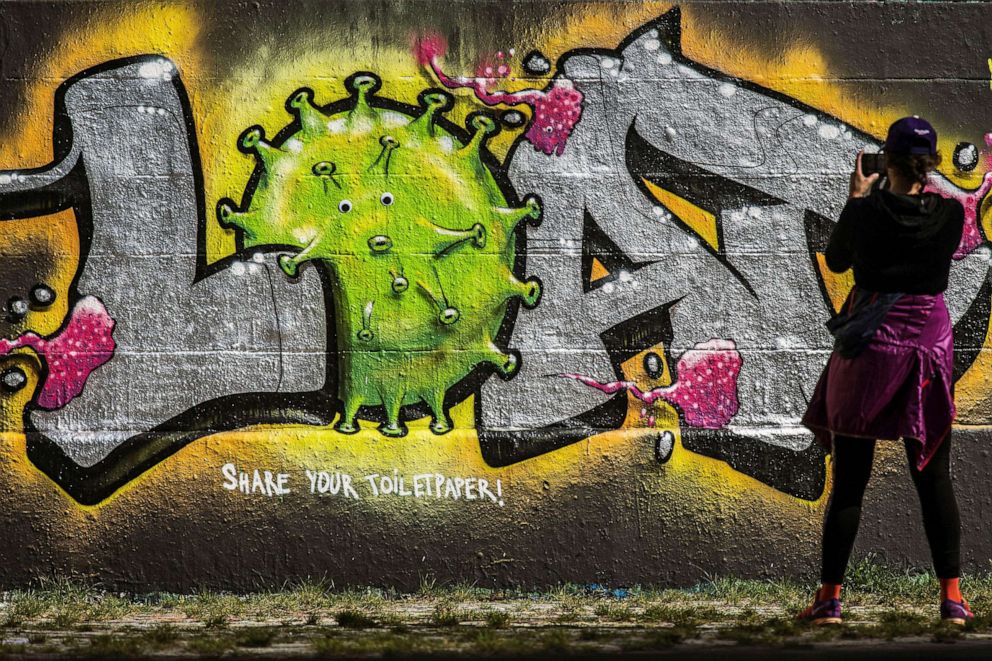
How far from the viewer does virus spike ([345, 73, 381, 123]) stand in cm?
571

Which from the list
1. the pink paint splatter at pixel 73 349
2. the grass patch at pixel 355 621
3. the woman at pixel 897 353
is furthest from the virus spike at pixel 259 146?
the woman at pixel 897 353

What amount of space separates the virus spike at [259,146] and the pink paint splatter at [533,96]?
727mm

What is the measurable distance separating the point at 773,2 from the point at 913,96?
28.4 inches

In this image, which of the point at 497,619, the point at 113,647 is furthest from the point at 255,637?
the point at 497,619

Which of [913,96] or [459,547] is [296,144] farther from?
[913,96]

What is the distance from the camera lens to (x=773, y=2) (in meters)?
5.77

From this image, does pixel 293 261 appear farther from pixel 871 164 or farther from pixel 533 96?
pixel 871 164

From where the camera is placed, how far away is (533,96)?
575 cm

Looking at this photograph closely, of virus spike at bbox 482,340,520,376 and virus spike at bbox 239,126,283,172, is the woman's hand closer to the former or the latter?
virus spike at bbox 482,340,520,376

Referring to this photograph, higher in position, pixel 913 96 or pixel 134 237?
pixel 913 96

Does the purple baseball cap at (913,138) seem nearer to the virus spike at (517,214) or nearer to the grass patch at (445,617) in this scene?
the virus spike at (517,214)

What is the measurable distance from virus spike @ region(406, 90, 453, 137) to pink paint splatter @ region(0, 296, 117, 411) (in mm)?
1511

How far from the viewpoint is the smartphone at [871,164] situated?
4.71 meters

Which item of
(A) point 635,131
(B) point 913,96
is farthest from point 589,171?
(B) point 913,96
